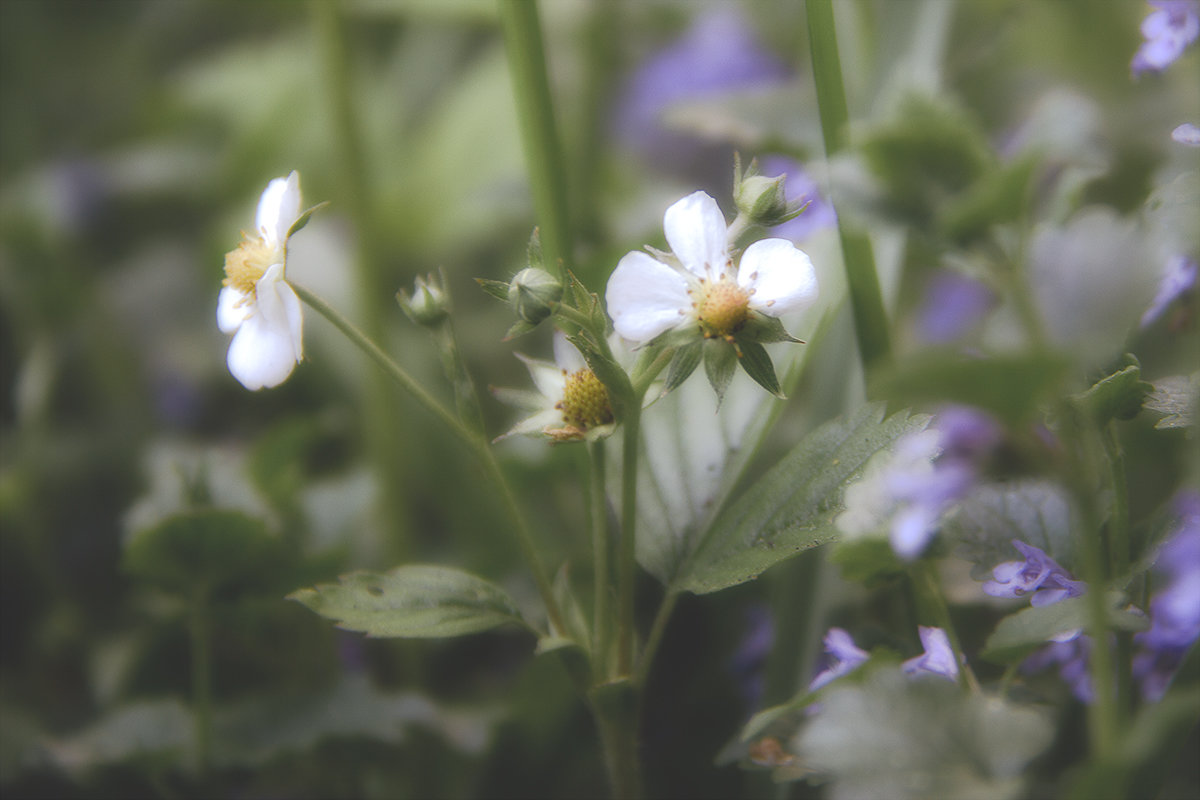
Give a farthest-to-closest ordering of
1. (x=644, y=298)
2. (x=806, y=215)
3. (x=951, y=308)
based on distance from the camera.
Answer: (x=951, y=308)
(x=806, y=215)
(x=644, y=298)

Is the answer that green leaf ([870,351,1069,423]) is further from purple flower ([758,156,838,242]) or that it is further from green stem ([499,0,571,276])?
purple flower ([758,156,838,242])

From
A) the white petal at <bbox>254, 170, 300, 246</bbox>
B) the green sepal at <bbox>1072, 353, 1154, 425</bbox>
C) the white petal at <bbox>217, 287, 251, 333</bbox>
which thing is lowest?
the green sepal at <bbox>1072, 353, 1154, 425</bbox>

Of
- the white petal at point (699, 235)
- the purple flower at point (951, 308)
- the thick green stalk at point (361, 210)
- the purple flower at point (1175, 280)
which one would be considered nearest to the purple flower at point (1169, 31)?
the purple flower at point (1175, 280)

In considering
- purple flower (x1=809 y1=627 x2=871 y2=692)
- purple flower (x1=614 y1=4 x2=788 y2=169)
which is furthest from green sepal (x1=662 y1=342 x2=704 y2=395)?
purple flower (x1=614 y1=4 x2=788 y2=169)

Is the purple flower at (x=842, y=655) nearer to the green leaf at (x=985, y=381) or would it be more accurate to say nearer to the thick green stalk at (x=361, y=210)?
the green leaf at (x=985, y=381)

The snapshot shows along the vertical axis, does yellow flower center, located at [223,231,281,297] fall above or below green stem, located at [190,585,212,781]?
above

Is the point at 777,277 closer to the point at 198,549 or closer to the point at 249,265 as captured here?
the point at 249,265

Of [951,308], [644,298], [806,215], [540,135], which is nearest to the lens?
[644,298]

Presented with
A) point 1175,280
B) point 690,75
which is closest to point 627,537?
point 1175,280
